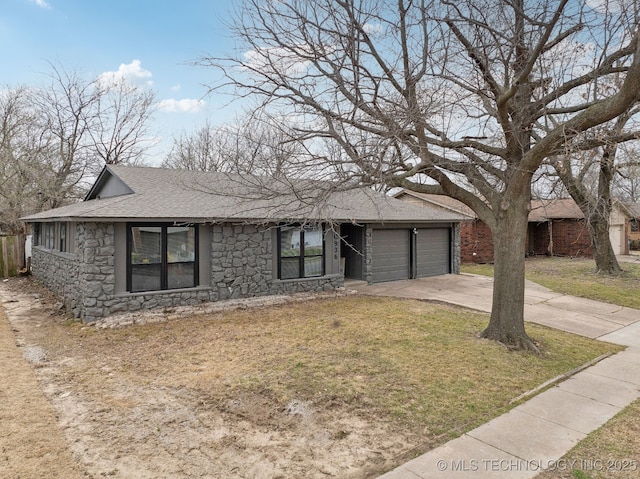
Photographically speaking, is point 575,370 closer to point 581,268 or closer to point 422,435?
point 422,435

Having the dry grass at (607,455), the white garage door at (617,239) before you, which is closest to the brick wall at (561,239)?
the white garage door at (617,239)

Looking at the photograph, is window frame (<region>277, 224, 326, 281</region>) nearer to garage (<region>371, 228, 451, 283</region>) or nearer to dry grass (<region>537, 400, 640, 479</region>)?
garage (<region>371, 228, 451, 283</region>)

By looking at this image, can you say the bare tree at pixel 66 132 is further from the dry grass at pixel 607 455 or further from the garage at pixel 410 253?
the dry grass at pixel 607 455

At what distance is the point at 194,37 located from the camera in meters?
7.00

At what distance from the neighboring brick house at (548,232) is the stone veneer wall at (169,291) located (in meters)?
11.5

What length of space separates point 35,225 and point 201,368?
47.3 feet

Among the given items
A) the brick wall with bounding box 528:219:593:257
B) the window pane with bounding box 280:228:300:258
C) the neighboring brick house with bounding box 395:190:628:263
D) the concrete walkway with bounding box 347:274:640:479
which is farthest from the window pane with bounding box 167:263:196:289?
the brick wall with bounding box 528:219:593:257

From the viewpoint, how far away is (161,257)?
962cm

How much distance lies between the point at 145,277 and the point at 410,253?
980cm

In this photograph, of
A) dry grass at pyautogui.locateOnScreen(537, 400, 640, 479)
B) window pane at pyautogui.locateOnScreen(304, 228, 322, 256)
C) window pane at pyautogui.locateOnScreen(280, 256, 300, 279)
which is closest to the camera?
dry grass at pyautogui.locateOnScreen(537, 400, 640, 479)

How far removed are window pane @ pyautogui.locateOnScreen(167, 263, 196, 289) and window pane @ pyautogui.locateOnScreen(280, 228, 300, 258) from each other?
2674mm

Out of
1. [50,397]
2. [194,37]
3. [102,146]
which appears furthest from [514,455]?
[102,146]

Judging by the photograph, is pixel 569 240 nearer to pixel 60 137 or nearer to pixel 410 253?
pixel 410 253

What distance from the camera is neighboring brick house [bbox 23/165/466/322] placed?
8.73 meters
